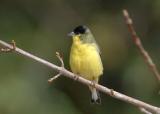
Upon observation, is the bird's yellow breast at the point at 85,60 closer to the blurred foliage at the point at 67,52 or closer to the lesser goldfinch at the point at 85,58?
the lesser goldfinch at the point at 85,58

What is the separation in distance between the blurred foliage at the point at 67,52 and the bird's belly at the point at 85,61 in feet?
4.71

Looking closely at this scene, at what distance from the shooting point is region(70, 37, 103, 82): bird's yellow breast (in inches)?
156

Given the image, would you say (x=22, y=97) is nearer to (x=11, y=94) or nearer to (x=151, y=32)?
(x=11, y=94)

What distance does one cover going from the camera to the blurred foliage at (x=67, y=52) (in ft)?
18.0

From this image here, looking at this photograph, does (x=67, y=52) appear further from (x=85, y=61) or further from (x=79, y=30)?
(x=85, y=61)

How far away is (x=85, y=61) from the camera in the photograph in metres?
3.96

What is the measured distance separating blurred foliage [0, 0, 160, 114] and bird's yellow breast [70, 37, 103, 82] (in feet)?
4.64

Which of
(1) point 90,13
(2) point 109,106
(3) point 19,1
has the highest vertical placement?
(3) point 19,1

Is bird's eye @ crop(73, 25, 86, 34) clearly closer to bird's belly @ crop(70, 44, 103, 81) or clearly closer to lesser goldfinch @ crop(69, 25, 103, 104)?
lesser goldfinch @ crop(69, 25, 103, 104)

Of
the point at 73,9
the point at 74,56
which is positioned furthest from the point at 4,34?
the point at 74,56

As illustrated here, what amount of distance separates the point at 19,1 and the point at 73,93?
1106mm

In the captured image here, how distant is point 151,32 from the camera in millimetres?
6316

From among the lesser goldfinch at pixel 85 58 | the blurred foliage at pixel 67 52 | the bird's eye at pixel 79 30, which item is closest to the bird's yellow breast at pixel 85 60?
the lesser goldfinch at pixel 85 58

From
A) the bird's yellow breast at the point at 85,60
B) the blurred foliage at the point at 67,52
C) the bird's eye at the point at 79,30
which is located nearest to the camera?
the bird's yellow breast at the point at 85,60
